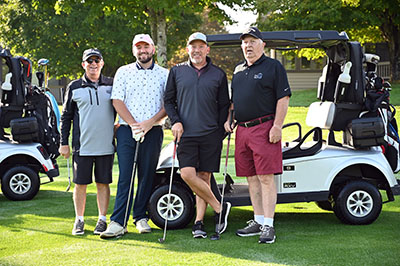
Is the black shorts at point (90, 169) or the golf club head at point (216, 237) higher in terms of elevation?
the black shorts at point (90, 169)

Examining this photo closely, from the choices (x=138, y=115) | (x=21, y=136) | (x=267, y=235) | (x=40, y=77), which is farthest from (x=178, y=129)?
(x=40, y=77)

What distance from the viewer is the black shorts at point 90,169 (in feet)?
20.1

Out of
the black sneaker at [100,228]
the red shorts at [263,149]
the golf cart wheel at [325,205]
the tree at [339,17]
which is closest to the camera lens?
the red shorts at [263,149]

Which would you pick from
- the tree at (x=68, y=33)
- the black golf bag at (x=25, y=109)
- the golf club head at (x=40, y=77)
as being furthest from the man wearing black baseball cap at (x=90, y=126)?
the tree at (x=68, y=33)

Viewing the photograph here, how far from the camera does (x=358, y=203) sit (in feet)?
21.1

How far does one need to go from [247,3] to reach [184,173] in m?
14.2

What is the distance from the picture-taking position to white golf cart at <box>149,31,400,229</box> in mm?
6275

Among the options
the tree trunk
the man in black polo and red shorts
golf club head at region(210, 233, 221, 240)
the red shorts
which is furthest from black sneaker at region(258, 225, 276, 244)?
the tree trunk

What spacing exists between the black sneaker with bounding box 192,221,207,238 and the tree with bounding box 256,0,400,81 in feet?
59.0

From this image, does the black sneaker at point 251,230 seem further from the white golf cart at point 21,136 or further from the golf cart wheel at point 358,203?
the white golf cart at point 21,136

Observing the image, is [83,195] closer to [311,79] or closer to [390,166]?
[390,166]

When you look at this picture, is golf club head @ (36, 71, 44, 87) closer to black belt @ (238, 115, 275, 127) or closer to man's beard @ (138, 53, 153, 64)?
man's beard @ (138, 53, 153, 64)

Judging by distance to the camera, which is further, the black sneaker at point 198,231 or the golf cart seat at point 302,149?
the golf cart seat at point 302,149

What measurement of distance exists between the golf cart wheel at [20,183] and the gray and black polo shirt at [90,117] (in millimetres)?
2447
